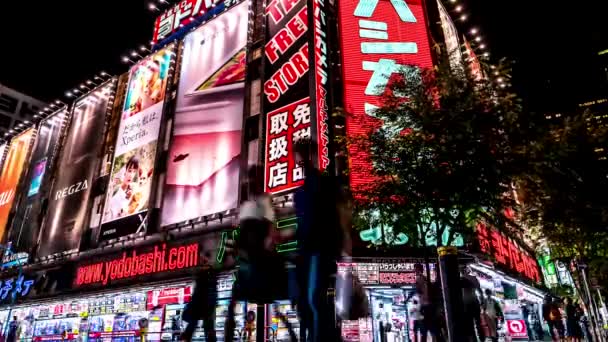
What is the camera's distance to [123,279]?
1883 cm

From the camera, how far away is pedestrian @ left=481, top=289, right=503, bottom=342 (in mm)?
13367

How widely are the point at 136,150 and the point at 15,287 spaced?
1201 cm

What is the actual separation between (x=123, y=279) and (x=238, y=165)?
26.3 ft

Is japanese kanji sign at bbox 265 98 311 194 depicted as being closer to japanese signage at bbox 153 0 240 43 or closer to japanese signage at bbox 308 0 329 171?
japanese signage at bbox 308 0 329 171

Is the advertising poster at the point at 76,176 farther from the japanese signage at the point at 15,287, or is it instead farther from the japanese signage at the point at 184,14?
the japanese signage at the point at 184,14

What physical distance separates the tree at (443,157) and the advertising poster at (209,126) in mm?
8483

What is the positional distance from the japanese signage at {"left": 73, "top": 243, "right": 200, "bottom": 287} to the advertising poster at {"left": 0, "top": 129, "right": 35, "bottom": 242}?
549 inches

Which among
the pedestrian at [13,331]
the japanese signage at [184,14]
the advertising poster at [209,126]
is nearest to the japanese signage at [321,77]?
the advertising poster at [209,126]

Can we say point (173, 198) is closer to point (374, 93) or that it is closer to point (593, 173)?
point (374, 93)

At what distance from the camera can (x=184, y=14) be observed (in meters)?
27.4

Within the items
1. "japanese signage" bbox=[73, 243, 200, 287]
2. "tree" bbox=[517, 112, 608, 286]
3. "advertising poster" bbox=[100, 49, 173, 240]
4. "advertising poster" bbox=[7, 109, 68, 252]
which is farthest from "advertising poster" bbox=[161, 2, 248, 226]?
"advertising poster" bbox=[7, 109, 68, 252]

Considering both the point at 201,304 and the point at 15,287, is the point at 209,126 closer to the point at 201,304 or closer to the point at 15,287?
the point at 201,304

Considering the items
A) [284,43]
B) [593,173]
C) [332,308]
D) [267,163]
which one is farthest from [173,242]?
[593,173]

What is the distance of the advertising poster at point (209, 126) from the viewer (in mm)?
18109
